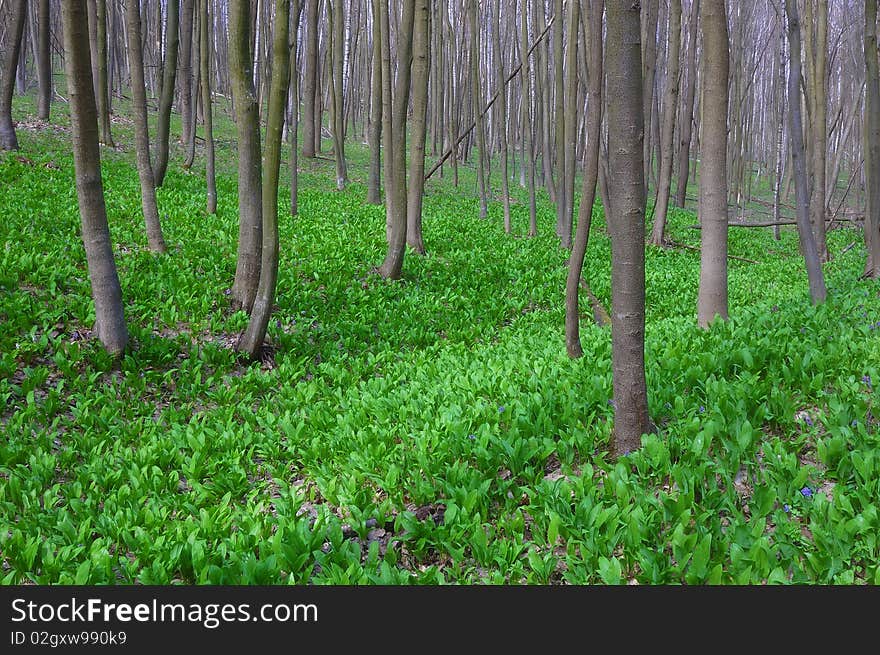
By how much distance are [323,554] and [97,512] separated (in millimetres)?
1853

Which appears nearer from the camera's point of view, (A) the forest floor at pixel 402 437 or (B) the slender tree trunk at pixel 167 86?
(A) the forest floor at pixel 402 437

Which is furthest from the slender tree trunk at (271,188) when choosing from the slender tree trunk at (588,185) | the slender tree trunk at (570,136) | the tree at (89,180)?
the slender tree trunk at (570,136)

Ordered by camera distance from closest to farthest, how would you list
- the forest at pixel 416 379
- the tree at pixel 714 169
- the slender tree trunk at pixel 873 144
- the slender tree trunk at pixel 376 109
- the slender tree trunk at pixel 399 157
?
the forest at pixel 416 379
the tree at pixel 714 169
the slender tree trunk at pixel 873 144
the slender tree trunk at pixel 399 157
the slender tree trunk at pixel 376 109

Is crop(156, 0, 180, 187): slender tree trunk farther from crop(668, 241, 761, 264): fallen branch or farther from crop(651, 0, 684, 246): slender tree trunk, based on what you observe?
crop(668, 241, 761, 264): fallen branch

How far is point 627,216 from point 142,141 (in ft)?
28.1

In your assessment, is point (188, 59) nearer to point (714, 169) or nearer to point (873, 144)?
point (714, 169)

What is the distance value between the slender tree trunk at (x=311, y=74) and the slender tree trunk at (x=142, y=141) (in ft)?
15.3

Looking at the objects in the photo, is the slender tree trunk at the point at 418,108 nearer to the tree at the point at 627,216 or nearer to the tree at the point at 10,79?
the tree at the point at 627,216

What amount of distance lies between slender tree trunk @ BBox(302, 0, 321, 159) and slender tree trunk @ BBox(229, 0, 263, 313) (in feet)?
25.4

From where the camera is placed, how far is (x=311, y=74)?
16.1 meters

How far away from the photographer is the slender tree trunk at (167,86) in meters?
13.0

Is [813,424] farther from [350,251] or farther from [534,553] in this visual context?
[350,251]

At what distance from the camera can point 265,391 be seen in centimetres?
633
